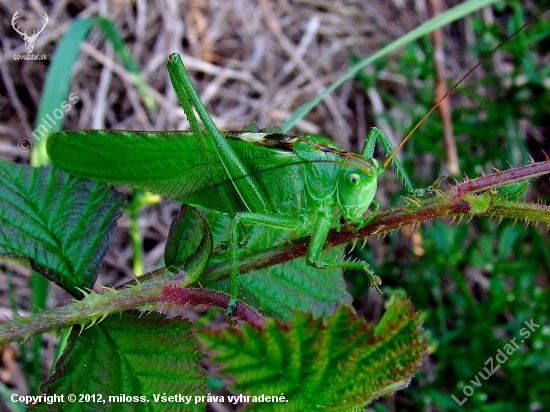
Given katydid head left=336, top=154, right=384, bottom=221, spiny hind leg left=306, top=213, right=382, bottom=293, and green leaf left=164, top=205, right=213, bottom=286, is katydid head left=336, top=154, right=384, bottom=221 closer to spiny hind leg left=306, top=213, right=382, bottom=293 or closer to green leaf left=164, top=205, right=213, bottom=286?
spiny hind leg left=306, top=213, right=382, bottom=293

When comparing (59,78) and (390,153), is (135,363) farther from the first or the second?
(59,78)

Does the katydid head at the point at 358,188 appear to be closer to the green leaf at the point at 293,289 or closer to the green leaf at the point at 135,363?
the green leaf at the point at 293,289

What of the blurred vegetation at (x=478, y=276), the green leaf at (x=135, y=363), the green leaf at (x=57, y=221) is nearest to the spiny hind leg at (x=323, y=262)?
the green leaf at (x=135, y=363)

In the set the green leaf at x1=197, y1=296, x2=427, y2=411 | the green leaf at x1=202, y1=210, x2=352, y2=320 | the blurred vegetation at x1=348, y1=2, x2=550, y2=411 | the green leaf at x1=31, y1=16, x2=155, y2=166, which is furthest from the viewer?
the blurred vegetation at x1=348, y1=2, x2=550, y2=411

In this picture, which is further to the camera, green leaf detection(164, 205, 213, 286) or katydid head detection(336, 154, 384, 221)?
katydid head detection(336, 154, 384, 221)

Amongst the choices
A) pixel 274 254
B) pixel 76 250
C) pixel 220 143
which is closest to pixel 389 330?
pixel 274 254

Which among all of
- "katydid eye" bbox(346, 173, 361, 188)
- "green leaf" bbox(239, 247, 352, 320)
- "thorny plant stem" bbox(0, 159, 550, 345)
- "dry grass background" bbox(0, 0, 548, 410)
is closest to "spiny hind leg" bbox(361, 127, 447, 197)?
"katydid eye" bbox(346, 173, 361, 188)

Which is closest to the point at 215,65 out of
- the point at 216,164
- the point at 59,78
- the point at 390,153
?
the point at 59,78
